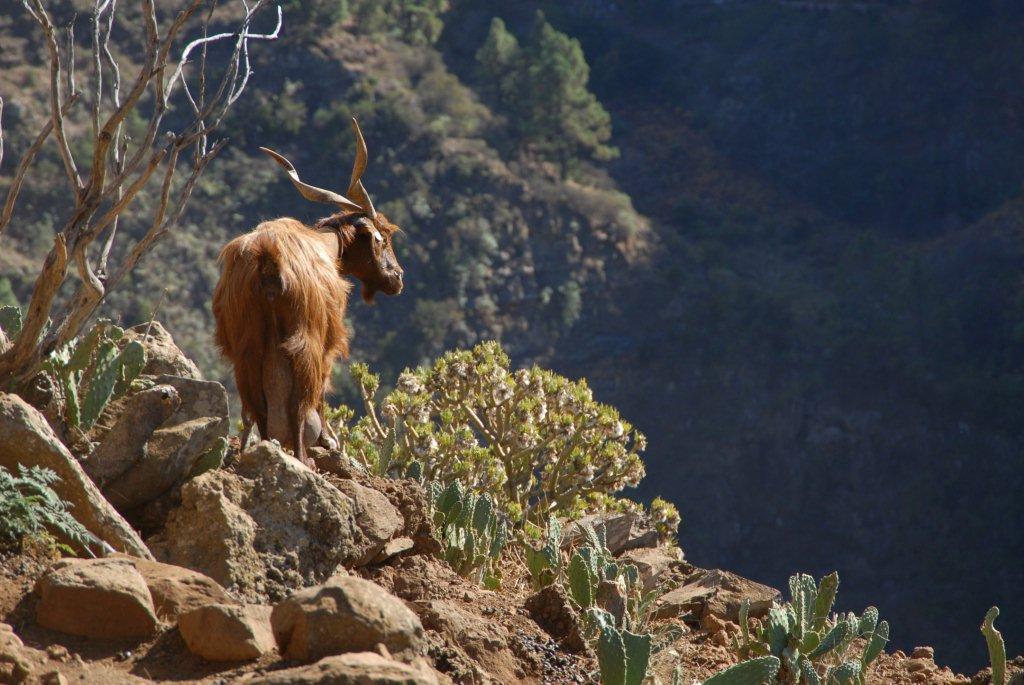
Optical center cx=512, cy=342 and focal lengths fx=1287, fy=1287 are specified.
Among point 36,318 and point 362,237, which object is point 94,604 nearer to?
point 36,318

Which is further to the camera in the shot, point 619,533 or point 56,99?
point 619,533

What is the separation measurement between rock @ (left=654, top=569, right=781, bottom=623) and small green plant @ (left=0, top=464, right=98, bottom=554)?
238cm

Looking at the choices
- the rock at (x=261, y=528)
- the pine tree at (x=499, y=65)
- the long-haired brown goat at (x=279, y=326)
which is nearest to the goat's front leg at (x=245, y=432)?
the long-haired brown goat at (x=279, y=326)

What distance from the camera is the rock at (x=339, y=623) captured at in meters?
2.99

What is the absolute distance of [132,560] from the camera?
10.9 feet

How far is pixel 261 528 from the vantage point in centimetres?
383

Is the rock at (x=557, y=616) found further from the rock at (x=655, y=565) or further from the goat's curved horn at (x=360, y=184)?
the goat's curved horn at (x=360, y=184)

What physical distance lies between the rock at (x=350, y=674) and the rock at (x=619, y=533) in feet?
10.6

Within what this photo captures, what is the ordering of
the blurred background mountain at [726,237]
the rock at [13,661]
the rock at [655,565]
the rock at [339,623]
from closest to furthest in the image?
1. the rock at [13,661]
2. the rock at [339,623]
3. the rock at [655,565]
4. the blurred background mountain at [726,237]

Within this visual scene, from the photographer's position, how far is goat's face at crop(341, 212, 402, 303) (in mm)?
6203

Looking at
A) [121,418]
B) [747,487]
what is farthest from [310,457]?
[747,487]

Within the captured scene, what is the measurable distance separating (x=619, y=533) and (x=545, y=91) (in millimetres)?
37739

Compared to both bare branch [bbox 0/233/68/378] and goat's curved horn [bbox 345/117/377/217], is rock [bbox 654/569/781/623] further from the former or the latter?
bare branch [bbox 0/233/68/378]

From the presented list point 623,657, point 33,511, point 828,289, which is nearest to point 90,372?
point 33,511
